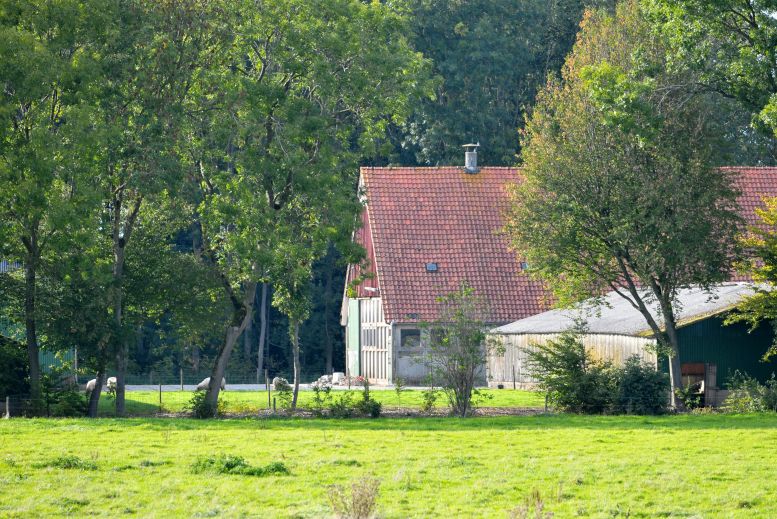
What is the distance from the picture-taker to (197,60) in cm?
3438

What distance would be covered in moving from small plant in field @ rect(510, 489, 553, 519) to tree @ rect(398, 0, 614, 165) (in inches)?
1888

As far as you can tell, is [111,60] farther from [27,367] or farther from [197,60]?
[27,367]

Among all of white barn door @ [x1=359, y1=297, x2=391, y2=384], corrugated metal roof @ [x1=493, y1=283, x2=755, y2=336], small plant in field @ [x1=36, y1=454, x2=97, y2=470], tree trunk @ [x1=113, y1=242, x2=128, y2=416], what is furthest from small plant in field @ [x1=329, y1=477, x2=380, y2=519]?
white barn door @ [x1=359, y1=297, x2=391, y2=384]

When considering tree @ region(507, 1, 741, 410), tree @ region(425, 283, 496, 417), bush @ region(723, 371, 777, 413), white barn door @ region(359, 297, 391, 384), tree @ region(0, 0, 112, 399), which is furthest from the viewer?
white barn door @ region(359, 297, 391, 384)

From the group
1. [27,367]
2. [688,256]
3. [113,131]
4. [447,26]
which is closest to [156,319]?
[27,367]

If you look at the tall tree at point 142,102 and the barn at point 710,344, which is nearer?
the tall tree at point 142,102

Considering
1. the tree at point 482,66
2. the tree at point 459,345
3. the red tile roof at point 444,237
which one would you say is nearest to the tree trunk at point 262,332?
the tree at point 482,66

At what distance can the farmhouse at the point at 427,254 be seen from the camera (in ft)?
165

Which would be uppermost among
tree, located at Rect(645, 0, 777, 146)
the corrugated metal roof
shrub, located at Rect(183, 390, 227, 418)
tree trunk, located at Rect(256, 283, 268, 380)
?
tree, located at Rect(645, 0, 777, 146)

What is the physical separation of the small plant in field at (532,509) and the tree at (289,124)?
1690cm

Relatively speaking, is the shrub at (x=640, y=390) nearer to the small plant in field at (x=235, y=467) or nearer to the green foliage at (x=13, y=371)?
the small plant in field at (x=235, y=467)

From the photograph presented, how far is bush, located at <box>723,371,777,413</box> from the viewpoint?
3381 cm

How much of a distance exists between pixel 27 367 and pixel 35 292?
290cm

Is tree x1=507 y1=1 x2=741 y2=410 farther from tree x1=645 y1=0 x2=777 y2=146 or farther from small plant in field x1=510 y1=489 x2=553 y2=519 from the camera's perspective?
small plant in field x1=510 y1=489 x2=553 y2=519
